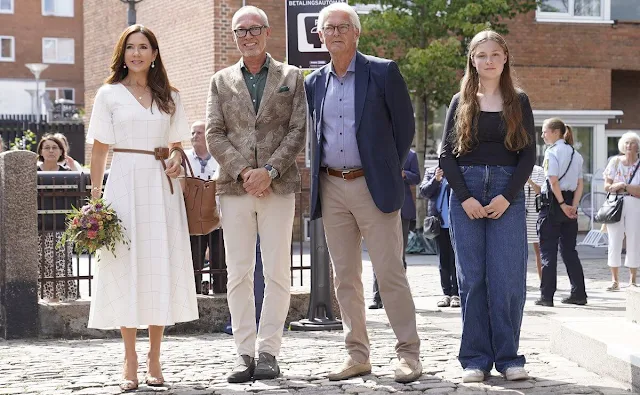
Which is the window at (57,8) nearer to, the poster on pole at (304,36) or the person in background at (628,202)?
the person in background at (628,202)

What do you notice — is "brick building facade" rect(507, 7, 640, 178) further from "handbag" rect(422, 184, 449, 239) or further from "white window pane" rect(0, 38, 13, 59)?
"white window pane" rect(0, 38, 13, 59)

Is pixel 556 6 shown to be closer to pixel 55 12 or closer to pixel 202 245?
pixel 202 245

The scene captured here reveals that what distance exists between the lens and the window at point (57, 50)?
5684cm

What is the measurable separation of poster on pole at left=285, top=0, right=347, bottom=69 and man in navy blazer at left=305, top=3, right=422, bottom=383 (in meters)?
2.78

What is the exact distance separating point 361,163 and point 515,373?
1.57m

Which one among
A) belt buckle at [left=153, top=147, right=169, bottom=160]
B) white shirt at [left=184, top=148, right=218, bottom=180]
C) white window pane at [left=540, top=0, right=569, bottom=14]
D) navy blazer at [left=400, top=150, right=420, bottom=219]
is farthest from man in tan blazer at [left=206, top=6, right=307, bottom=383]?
white window pane at [left=540, top=0, right=569, bottom=14]

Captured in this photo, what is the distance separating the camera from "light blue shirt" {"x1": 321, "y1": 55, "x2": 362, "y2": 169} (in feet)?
22.0

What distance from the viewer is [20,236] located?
945 centimetres

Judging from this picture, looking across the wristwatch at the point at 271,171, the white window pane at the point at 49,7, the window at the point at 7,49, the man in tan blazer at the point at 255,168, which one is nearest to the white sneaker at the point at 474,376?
the man in tan blazer at the point at 255,168

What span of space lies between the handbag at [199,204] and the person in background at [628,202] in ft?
25.6

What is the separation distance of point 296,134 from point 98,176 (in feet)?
4.13

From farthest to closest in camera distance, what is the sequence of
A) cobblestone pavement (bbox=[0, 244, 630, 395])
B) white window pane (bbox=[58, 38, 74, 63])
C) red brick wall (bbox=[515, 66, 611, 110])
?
white window pane (bbox=[58, 38, 74, 63]) → red brick wall (bbox=[515, 66, 611, 110]) → cobblestone pavement (bbox=[0, 244, 630, 395])

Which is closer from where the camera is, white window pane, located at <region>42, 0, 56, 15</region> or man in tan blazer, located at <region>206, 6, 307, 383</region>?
man in tan blazer, located at <region>206, 6, 307, 383</region>

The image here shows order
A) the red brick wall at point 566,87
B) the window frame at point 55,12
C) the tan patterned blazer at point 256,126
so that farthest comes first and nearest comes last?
the window frame at point 55,12 < the red brick wall at point 566,87 < the tan patterned blazer at point 256,126
